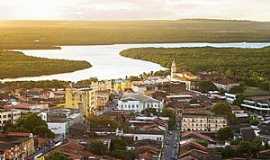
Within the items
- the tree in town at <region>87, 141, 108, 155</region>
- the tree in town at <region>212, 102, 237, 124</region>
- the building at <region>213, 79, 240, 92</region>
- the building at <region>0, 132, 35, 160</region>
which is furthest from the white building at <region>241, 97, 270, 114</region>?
the building at <region>0, 132, 35, 160</region>

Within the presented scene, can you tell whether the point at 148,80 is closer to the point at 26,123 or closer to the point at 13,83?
the point at 13,83

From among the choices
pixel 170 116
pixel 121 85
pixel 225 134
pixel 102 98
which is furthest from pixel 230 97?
pixel 225 134

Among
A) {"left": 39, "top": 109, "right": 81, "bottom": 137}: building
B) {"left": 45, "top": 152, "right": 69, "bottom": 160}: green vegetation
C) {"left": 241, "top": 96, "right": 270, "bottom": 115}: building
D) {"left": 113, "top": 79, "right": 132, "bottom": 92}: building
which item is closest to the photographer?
{"left": 45, "top": 152, "right": 69, "bottom": 160}: green vegetation

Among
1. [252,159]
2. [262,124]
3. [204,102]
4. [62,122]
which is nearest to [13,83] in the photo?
[204,102]

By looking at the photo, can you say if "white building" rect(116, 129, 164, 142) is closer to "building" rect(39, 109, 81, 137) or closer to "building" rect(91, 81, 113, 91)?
"building" rect(39, 109, 81, 137)

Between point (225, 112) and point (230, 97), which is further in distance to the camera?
point (230, 97)

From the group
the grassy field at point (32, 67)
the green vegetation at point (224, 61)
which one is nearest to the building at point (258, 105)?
the green vegetation at point (224, 61)

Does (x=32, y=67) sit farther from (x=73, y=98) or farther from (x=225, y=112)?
(x=225, y=112)
